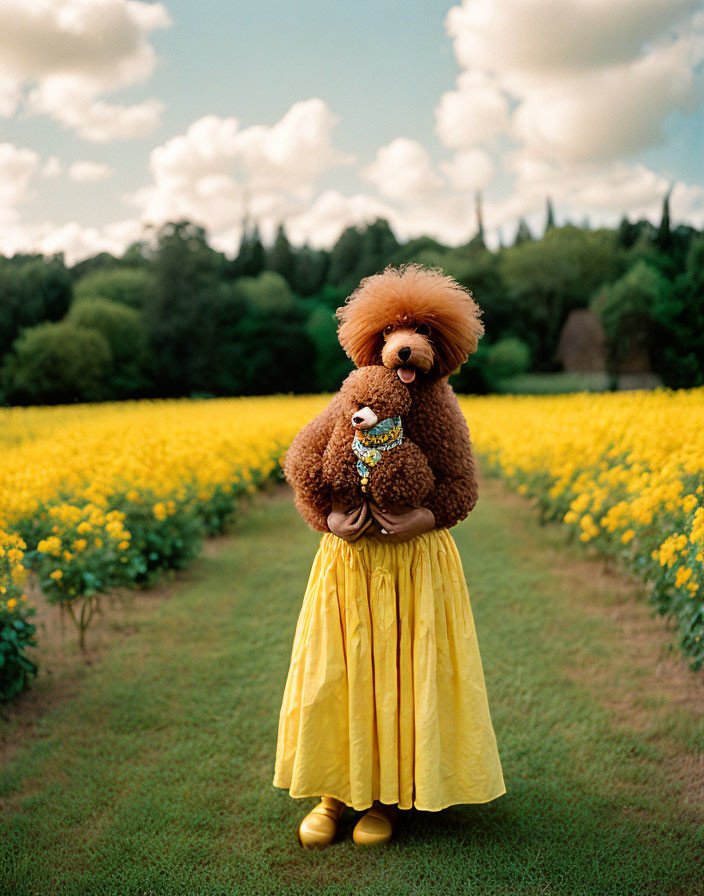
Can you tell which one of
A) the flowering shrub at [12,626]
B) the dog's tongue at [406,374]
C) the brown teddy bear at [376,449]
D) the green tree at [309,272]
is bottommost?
the flowering shrub at [12,626]

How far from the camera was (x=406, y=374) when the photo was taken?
2.11 m

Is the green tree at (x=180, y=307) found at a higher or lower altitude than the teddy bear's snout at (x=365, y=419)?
higher

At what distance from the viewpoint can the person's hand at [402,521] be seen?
2125 mm

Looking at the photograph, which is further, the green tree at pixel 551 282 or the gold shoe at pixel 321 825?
the green tree at pixel 551 282

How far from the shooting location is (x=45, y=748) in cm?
302

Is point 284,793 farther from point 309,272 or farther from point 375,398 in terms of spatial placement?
point 309,272

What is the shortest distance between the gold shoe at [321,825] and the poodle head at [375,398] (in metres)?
1.33

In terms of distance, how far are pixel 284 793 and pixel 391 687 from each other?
2.78ft

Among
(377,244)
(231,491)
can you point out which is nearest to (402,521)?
(231,491)

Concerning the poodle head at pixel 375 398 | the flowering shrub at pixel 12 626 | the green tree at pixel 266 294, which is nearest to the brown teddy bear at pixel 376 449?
the poodle head at pixel 375 398

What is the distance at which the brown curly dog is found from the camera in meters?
2.16

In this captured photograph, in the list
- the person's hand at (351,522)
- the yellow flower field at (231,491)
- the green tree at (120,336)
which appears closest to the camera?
the person's hand at (351,522)

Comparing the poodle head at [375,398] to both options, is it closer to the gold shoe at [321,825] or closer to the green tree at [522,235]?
the gold shoe at [321,825]

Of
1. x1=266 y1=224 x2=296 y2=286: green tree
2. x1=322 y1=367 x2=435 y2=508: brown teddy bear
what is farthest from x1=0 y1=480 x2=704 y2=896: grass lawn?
x1=266 y1=224 x2=296 y2=286: green tree
